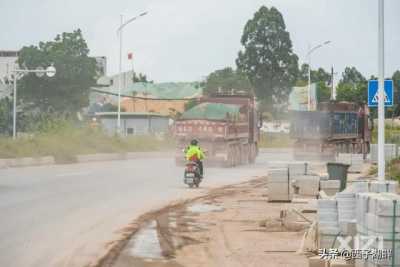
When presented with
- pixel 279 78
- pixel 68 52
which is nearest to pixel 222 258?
pixel 68 52

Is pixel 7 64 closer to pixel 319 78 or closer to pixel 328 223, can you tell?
pixel 319 78

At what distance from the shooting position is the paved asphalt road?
1261 cm

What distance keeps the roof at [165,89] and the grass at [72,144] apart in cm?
3573

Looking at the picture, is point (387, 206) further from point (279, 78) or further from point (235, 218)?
point (279, 78)

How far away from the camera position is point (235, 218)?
1758 centimetres

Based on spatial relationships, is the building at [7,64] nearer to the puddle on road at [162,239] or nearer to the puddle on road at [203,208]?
the puddle on road at [203,208]

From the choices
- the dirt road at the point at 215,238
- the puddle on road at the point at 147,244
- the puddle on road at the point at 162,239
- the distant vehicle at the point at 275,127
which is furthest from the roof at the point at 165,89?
the puddle on road at the point at 147,244

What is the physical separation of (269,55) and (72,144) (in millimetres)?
40733

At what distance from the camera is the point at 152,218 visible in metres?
17.4

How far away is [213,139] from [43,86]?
40.4 m

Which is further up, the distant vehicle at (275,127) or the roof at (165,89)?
the roof at (165,89)

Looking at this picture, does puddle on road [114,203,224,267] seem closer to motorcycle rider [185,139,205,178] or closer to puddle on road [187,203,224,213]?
puddle on road [187,203,224,213]

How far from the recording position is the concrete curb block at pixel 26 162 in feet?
117

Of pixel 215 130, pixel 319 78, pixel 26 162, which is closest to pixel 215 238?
pixel 215 130
